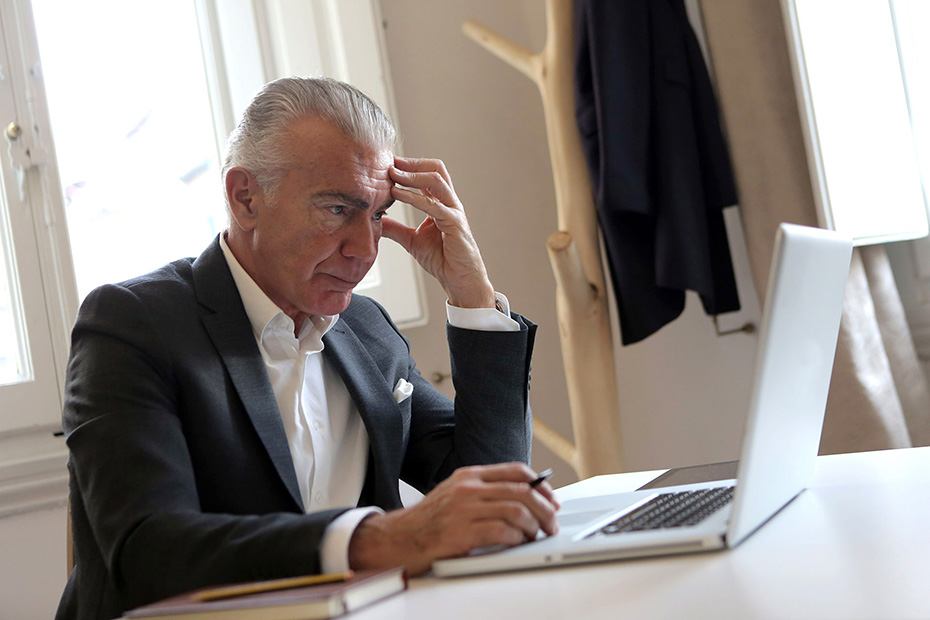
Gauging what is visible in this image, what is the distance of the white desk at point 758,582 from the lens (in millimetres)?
596

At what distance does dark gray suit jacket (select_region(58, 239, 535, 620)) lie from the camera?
896mm

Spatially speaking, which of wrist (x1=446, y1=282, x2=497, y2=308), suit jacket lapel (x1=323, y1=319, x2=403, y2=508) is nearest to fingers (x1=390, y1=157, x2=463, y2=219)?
wrist (x1=446, y1=282, x2=497, y2=308)

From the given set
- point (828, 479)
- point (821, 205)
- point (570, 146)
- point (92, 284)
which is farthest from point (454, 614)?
point (92, 284)

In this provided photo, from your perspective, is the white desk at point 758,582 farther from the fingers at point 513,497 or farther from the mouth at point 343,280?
the mouth at point 343,280

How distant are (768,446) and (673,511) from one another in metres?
0.17

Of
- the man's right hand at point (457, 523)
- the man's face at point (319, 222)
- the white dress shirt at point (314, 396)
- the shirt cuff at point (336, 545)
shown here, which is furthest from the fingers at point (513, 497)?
the man's face at point (319, 222)

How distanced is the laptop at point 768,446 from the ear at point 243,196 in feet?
2.34

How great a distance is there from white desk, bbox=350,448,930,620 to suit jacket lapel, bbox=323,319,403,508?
589mm

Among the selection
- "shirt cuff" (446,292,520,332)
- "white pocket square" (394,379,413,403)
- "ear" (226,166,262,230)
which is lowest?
"white pocket square" (394,379,413,403)

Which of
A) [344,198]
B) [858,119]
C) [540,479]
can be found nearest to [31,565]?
[344,198]

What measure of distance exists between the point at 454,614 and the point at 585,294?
157cm

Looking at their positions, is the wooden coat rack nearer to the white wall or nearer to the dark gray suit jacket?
the dark gray suit jacket

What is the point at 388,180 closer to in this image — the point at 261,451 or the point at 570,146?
the point at 261,451

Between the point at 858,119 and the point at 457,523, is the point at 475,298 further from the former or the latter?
the point at 858,119
